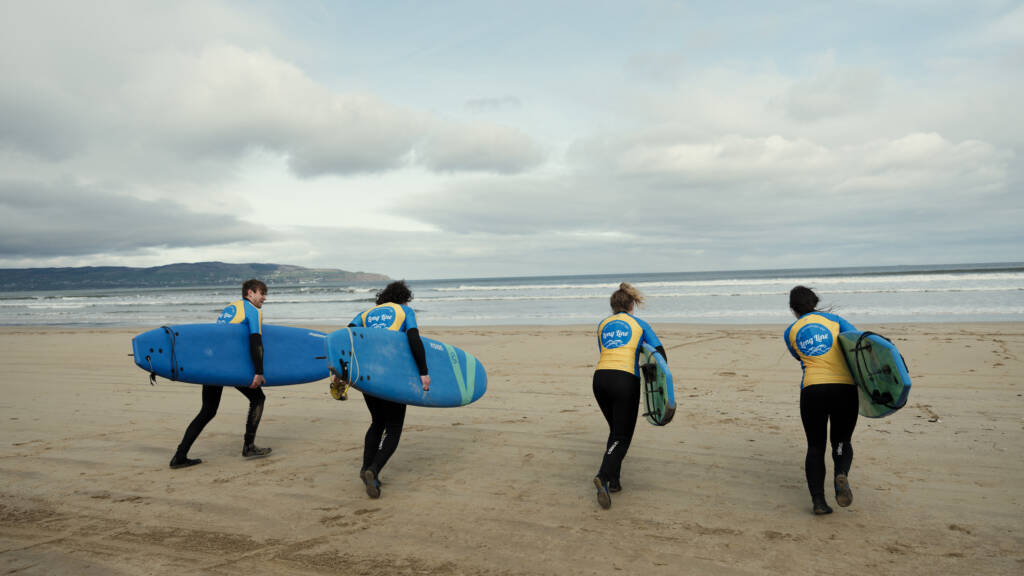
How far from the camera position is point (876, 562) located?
289cm

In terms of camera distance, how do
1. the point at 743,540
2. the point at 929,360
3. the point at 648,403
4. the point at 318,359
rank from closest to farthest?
the point at 743,540
the point at 648,403
the point at 318,359
the point at 929,360

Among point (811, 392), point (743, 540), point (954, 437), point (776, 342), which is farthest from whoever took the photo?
point (776, 342)

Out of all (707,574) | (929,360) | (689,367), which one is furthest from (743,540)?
(929,360)

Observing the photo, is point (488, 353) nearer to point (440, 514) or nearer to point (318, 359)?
point (318, 359)

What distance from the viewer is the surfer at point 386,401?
395cm

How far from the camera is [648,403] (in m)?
4.04

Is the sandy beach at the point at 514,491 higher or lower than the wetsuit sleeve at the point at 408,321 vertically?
lower

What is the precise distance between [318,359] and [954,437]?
5.77 metres

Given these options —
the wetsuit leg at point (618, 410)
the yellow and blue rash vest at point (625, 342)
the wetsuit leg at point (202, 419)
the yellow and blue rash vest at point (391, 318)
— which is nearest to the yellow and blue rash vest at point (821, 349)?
the yellow and blue rash vest at point (625, 342)

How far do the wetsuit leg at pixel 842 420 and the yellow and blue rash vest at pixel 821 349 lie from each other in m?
0.06

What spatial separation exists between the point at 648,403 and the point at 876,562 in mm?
1541

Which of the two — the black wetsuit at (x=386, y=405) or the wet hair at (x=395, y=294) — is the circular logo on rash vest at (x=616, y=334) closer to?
the black wetsuit at (x=386, y=405)

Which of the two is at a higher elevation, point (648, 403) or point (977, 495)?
point (648, 403)

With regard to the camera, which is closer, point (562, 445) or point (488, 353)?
point (562, 445)
